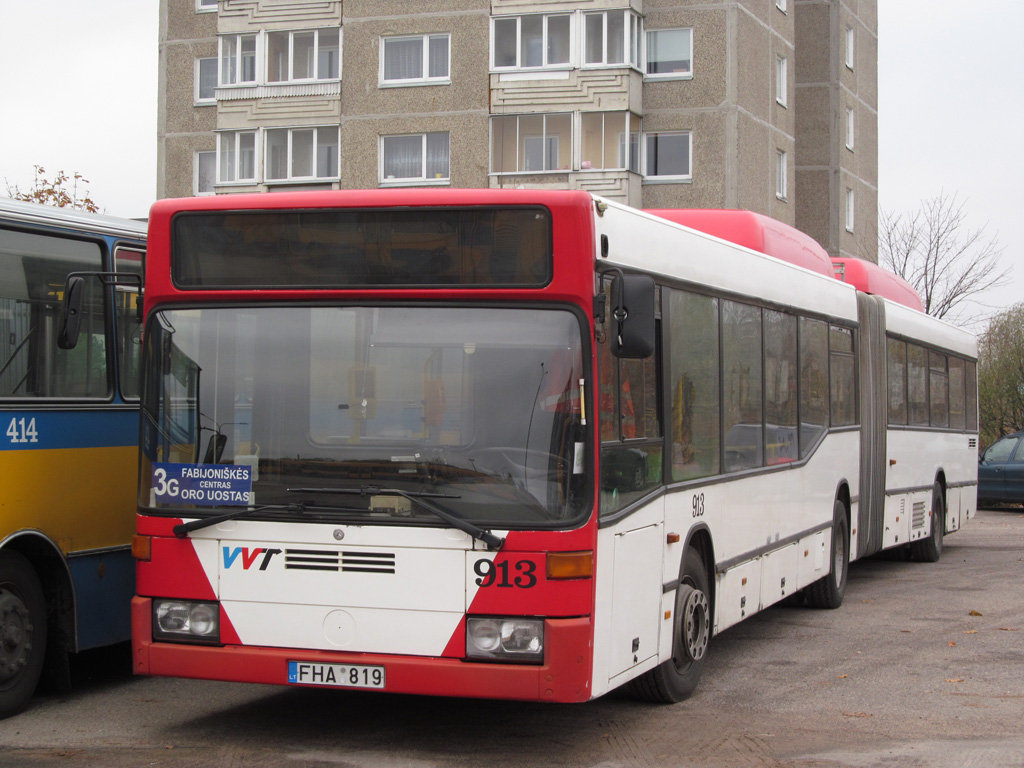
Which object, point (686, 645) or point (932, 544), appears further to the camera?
point (932, 544)

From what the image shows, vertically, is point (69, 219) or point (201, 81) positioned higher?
point (201, 81)

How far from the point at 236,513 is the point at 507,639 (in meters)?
1.50

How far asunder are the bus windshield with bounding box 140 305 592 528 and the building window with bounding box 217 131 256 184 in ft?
122

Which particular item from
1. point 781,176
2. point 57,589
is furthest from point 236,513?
point 781,176

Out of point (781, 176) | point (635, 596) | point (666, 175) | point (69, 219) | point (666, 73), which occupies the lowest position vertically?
point (635, 596)

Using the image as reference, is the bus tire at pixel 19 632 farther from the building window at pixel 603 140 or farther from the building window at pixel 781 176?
the building window at pixel 781 176

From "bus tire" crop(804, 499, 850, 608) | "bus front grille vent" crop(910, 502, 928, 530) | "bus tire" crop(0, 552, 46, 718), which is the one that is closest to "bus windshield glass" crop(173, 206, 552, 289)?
"bus tire" crop(0, 552, 46, 718)

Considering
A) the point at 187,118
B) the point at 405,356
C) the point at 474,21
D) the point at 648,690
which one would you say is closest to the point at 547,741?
the point at 648,690

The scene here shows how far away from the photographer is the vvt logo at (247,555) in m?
6.89

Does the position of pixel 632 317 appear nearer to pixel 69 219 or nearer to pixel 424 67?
pixel 69 219

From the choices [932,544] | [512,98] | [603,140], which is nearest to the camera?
[932,544]

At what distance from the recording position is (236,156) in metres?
43.2

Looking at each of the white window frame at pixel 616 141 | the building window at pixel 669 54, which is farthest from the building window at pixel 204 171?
the building window at pixel 669 54

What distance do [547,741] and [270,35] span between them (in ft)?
128
